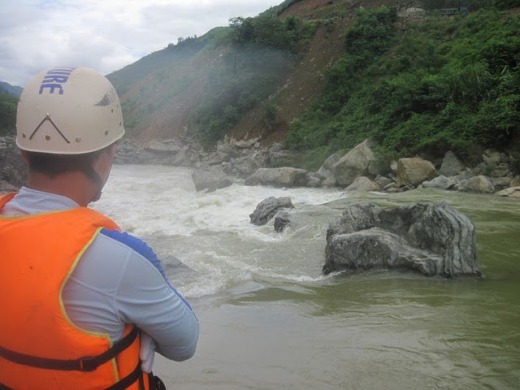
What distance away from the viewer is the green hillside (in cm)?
1930

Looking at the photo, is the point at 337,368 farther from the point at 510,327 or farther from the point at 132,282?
the point at 132,282

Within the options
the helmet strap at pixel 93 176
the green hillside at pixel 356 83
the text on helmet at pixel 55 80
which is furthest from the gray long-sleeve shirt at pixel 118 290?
the green hillside at pixel 356 83

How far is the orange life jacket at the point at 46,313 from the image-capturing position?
4.33ft

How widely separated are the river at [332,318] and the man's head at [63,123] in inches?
101

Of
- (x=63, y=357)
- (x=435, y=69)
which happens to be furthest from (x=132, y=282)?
(x=435, y=69)

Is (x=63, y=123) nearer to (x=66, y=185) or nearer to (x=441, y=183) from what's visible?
(x=66, y=185)

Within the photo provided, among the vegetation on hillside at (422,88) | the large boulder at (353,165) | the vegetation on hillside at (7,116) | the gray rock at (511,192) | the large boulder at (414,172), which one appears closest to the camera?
the gray rock at (511,192)

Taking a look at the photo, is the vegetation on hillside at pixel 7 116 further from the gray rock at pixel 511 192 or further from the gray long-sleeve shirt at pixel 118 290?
the gray long-sleeve shirt at pixel 118 290

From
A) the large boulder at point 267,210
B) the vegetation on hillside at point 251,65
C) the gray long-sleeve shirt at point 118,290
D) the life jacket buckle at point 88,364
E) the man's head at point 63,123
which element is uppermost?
the vegetation on hillside at point 251,65

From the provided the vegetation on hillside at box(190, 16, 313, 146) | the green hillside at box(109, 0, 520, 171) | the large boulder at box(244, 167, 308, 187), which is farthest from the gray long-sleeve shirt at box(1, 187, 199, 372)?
the vegetation on hillside at box(190, 16, 313, 146)

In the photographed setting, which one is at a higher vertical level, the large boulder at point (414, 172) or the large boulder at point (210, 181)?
the large boulder at point (414, 172)

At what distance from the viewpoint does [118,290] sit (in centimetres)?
140

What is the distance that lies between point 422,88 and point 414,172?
680cm

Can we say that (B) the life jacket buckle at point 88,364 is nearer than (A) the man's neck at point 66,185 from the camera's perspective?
Yes
